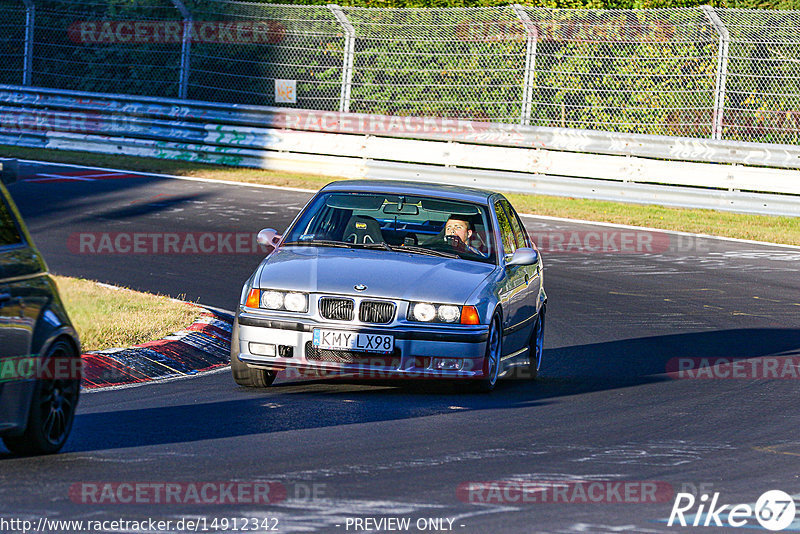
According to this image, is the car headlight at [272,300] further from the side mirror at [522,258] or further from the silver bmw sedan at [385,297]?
the side mirror at [522,258]

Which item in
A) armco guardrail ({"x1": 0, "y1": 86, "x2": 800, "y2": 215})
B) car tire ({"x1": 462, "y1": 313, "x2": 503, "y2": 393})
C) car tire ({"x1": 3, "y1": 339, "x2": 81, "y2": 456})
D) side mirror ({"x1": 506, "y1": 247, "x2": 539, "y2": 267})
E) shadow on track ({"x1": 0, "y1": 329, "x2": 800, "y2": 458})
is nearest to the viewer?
car tire ({"x1": 3, "y1": 339, "x2": 81, "y2": 456})

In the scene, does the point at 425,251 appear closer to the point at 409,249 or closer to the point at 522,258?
the point at 409,249

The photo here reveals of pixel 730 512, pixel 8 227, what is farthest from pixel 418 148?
pixel 730 512

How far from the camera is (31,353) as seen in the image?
6.57 m

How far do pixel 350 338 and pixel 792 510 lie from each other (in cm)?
344

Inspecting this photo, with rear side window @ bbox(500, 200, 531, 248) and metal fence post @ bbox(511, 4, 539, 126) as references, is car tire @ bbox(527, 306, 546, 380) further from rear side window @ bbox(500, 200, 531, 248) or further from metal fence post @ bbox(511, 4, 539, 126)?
metal fence post @ bbox(511, 4, 539, 126)

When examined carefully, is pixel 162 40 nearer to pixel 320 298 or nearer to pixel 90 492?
pixel 320 298

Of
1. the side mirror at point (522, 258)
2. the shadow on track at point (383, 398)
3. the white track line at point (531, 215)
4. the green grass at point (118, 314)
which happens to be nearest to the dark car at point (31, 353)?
the shadow on track at point (383, 398)

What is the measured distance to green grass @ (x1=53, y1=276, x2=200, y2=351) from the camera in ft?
33.1
